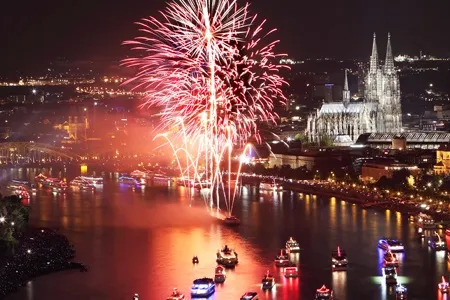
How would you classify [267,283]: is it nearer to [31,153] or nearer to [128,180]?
[128,180]

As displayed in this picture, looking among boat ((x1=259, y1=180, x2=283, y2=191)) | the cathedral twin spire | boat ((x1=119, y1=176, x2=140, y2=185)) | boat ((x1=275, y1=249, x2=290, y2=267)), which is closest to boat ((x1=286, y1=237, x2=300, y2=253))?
boat ((x1=275, y1=249, x2=290, y2=267))

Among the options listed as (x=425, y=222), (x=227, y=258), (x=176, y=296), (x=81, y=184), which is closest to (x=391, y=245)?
(x=425, y=222)

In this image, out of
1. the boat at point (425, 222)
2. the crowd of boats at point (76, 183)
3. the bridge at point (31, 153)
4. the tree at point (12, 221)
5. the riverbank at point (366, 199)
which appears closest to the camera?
the tree at point (12, 221)

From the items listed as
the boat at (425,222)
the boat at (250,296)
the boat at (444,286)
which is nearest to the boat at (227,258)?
the boat at (250,296)

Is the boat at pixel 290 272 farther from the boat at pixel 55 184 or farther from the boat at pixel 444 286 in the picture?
the boat at pixel 55 184

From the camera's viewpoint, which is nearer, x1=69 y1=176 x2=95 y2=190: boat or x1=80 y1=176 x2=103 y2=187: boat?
x1=69 y1=176 x2=95 y2=190: boat

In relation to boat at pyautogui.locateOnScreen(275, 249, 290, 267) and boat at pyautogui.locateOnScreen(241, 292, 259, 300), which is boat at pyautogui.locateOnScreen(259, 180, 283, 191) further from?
boat at pyautogui.locateOnScreen(241, 292, 259, 300)

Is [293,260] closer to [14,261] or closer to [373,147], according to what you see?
[14,261]
